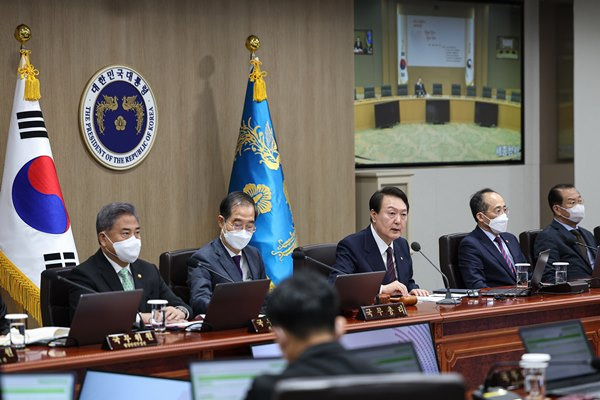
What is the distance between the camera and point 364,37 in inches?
314

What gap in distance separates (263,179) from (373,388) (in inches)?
182

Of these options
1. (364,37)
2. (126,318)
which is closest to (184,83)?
(364,37)

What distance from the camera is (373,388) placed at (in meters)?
1.97

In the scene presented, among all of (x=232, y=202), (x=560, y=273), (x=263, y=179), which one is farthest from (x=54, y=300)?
(x=560, y=273)

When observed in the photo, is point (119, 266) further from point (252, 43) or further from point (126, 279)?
point (252, 43)

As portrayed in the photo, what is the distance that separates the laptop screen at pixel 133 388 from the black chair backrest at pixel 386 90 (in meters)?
5.13

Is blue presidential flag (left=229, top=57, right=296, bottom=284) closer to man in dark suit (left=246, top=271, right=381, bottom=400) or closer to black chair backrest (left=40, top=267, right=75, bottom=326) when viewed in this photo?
black chair backrest (left=40, top=267, right=75, bottom=326)

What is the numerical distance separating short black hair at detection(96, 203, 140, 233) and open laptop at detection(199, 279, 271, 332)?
2.31 ft

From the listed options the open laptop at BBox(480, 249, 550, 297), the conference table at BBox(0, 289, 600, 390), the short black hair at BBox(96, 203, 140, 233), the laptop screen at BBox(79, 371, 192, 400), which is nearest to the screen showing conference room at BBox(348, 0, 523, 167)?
the open laptop at BBox(480, 249, 550, 297)

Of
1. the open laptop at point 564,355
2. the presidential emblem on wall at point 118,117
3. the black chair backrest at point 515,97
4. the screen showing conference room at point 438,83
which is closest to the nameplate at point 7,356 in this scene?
the open laptop at point 564,355

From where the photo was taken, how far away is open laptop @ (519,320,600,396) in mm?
3193

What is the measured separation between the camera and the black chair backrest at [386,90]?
8070mm

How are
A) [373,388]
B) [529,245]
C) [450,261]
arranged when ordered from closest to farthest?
[373,388]
[450,261]
[529,245]

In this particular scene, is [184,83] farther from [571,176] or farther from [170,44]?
[571,176]
